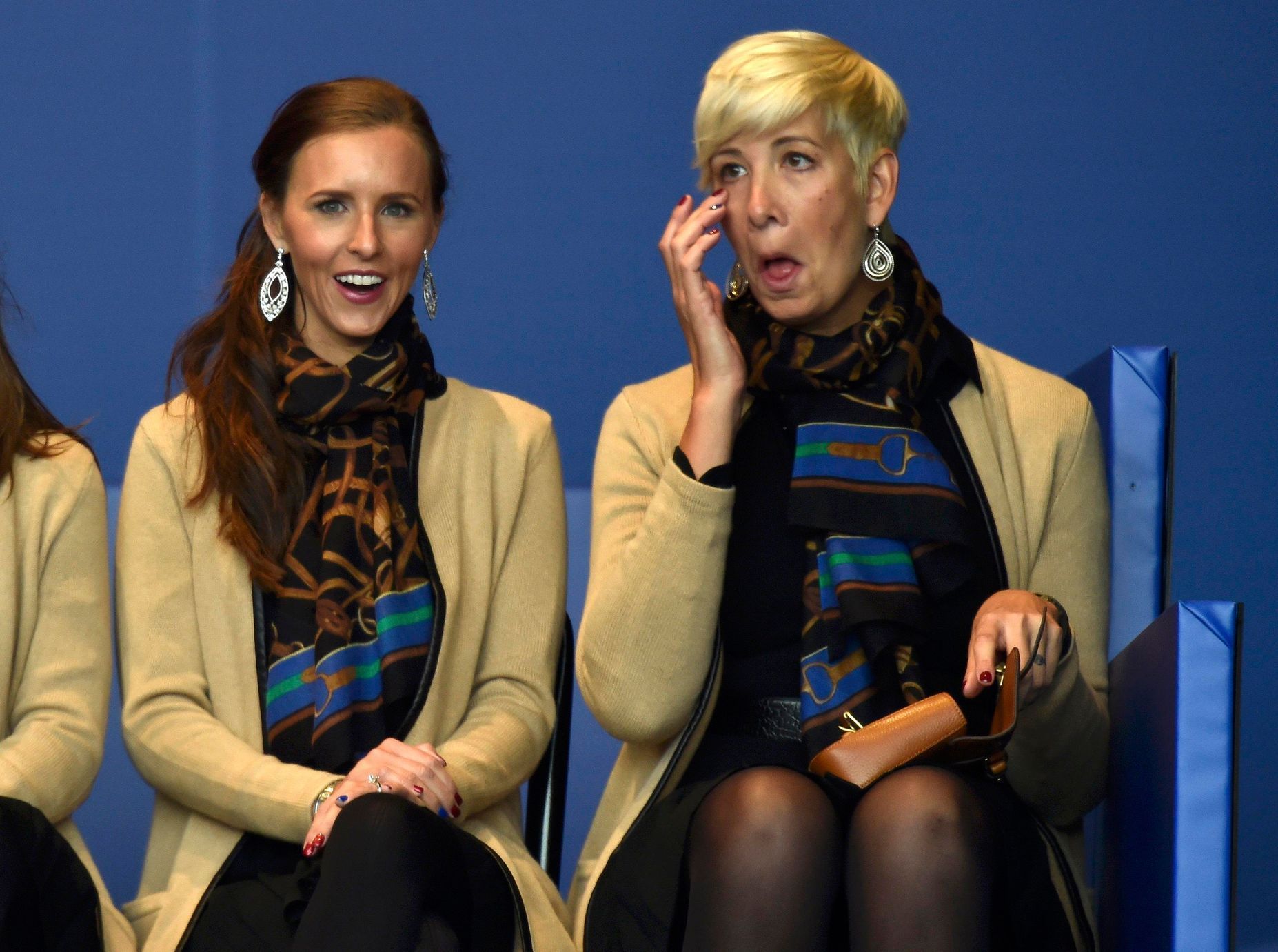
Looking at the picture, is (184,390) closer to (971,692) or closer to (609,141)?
(971,692)

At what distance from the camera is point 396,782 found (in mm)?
2027

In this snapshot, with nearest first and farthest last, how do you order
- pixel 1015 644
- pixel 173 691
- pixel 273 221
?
1. pixel 1015 644
2. pixel 173 691
3. pixel 273 221

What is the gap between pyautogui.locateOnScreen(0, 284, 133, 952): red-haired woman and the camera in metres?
2.10

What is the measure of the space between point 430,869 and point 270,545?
2.00ft

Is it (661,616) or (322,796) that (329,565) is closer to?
(322,796)

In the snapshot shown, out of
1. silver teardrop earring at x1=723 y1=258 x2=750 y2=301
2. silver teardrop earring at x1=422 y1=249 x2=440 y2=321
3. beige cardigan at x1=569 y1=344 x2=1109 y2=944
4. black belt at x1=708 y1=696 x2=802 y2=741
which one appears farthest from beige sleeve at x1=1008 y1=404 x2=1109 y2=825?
silver teardrop earring at x1=422 y1=249 x2=440 y2=321

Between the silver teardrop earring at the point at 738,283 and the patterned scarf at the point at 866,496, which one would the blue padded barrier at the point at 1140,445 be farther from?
the silver teardrop earring at the point at 738,283

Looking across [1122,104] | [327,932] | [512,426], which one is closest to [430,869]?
[327,932]

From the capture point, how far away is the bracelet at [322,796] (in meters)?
2.08

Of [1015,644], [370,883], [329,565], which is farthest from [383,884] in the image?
[1015,644]

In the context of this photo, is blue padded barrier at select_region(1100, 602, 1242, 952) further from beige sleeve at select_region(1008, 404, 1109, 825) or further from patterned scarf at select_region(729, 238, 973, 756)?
patterned scarf at select_region(729, 238, 973, 756)

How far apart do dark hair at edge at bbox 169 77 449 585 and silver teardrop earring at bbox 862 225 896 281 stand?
1.90ft

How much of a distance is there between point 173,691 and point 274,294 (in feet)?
1.80

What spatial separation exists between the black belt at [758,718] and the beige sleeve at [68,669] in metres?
0.73
